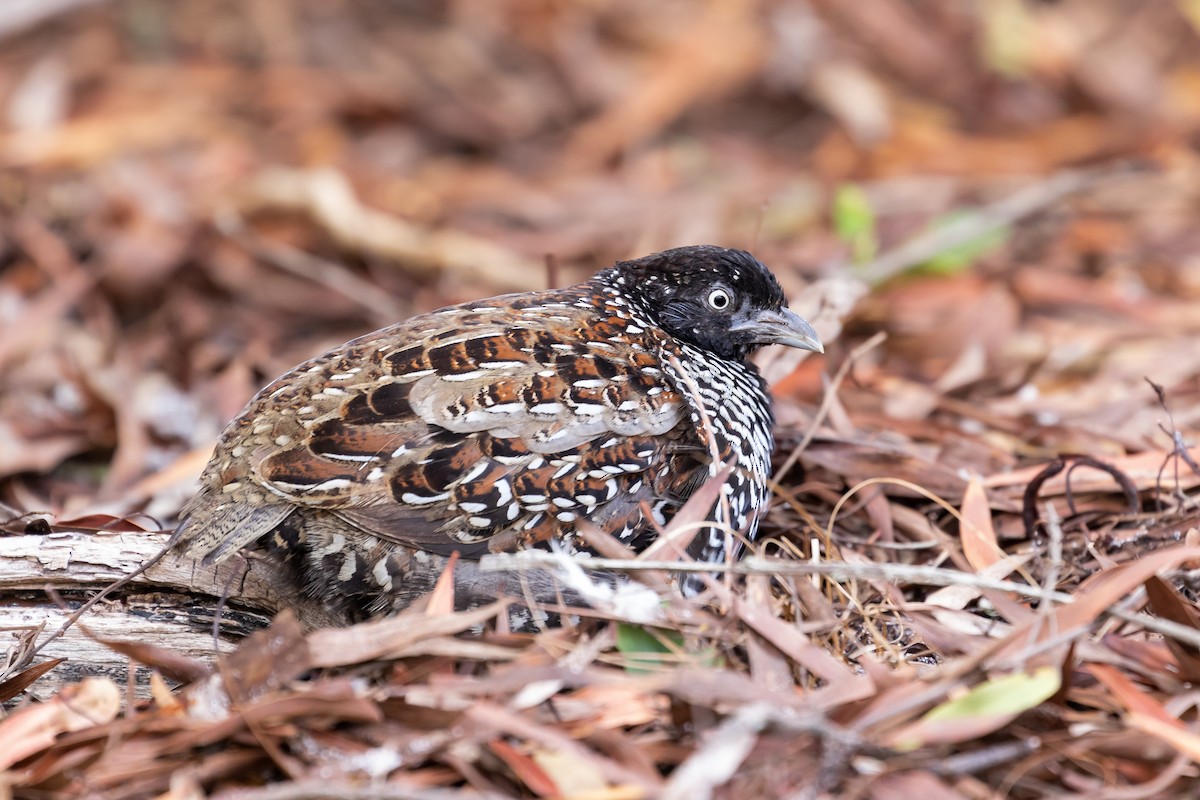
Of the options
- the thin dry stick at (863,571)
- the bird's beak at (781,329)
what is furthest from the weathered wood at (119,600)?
the bird's beak at (781,329)

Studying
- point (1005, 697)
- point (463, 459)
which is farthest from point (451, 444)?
point (1005, 697)

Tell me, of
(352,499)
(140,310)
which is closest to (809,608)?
(352,499)

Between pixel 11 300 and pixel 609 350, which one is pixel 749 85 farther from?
pixel 609 350

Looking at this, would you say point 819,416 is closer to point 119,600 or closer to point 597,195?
point 119,600

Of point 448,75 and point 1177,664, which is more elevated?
point 448,75

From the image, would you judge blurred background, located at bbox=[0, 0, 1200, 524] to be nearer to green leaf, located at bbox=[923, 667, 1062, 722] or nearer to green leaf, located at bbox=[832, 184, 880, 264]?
green leaf, located at bbox=[832, 184, 880, 264]
